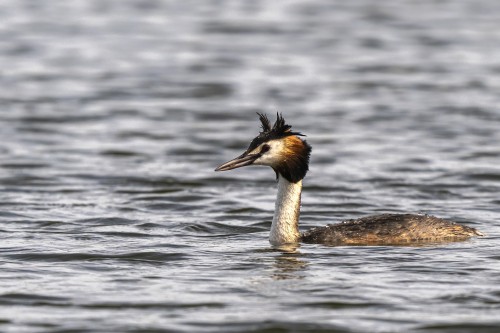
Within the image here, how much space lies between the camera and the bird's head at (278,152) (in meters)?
14.3

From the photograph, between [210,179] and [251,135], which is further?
[251,135]

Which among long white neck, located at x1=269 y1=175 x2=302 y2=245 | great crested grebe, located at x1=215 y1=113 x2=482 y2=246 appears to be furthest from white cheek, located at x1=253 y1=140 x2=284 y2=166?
long white neck, located at x1=269 y1=175 x2=302 y2=245

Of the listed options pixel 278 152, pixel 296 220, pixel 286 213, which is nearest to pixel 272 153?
pixel 278 152

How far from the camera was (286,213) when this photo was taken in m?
14.7

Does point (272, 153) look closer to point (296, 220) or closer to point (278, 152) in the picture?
point (278, 152)

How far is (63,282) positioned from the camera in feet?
42.2

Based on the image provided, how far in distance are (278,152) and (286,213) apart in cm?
73

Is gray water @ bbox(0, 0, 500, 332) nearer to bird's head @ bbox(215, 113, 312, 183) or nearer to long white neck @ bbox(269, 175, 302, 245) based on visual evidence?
long white neck @ bbox(269, 175, 302, 245)

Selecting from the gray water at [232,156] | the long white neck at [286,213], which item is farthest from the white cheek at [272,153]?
the gray water at [232,156]

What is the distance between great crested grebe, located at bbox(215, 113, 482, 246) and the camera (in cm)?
1431

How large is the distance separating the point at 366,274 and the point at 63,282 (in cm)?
293

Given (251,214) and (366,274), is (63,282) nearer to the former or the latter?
(366,274)

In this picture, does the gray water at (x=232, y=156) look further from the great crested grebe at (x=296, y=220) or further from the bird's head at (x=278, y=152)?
the bird's head at (x=278, y=152)

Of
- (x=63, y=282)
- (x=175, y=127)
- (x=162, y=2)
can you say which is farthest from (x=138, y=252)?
(x=162, y=2)
